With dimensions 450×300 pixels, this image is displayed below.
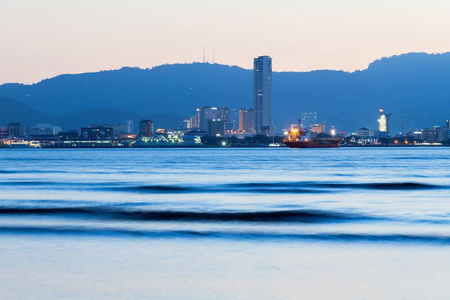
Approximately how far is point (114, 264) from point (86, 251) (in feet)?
9.25

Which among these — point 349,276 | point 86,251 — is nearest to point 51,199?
point 86,251

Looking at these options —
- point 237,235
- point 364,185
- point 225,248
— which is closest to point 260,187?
point 364,185

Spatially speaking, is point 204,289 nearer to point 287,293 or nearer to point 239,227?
point 287,293

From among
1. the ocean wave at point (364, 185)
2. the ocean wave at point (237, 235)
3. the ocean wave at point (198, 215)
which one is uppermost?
the ocean wave at point (237, 235)

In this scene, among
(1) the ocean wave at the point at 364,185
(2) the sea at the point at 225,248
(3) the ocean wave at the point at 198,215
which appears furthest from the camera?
(1) the ocean wave at the point at 364,185

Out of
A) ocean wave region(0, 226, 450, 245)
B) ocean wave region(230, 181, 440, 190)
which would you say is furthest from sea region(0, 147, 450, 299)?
ocean wave region(230, 181, 440, 190)

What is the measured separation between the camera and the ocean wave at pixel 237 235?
26.2 metres

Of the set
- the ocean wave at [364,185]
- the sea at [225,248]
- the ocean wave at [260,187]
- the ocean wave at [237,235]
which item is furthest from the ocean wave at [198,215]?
the ocean wave at [364,185]

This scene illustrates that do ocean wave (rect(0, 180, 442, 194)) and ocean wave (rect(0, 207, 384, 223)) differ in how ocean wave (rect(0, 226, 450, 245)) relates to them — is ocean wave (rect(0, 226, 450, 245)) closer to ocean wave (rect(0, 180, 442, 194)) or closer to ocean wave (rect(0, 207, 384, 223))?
ocean wave (rect(0, 207, 384, 223))

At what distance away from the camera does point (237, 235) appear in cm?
2759

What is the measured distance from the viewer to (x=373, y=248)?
945 inches

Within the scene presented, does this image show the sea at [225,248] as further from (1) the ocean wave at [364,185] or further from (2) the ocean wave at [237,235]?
(1) the ocean wave at [364,185]

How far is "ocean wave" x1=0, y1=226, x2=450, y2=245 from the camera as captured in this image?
26.2 metres

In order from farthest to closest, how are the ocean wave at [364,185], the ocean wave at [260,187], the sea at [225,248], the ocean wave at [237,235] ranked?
1. the ocean wave at [364,185]
2. the ocean wave at [260,187]
3. the ocean wave at [237,235]
4. the sea at [225,248]
